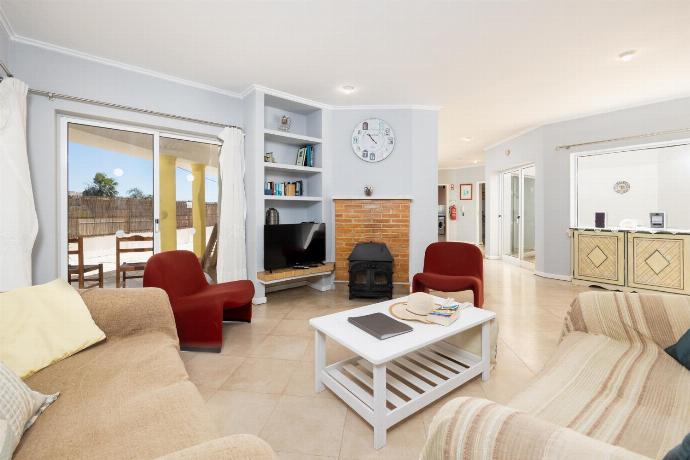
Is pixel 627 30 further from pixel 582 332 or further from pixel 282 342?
pixel 282 342

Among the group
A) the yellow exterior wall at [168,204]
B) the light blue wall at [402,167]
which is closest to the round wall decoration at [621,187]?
the light blue wall at [402,167]

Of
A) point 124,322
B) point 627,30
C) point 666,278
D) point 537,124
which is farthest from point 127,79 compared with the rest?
point 666,278

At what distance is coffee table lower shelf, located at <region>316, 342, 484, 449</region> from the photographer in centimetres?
138

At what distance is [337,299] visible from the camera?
375cm

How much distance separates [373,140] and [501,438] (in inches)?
152

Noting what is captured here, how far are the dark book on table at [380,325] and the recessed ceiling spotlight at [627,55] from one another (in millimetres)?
3317

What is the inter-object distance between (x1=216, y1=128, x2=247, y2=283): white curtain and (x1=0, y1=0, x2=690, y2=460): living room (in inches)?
1.0

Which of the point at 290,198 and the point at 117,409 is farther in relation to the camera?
the point at 290,198

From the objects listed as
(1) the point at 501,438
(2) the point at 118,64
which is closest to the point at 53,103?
(2) the point at 118,64

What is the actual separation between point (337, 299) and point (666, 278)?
3981mm

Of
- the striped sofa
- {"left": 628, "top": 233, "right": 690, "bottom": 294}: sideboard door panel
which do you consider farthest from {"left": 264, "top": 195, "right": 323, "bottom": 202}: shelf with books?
{"left": 628, "top": 233, "right": 690, "bottom": 294}: sideboard door panel

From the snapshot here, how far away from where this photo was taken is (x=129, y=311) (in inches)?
63.7

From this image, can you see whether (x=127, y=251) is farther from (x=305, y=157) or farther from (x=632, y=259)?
(x=632, y=259)

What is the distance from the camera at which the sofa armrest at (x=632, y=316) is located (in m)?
1.39
